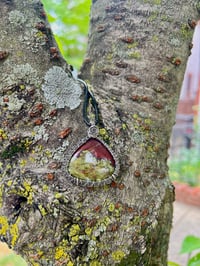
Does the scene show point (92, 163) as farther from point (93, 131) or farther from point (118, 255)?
point (118, 255)

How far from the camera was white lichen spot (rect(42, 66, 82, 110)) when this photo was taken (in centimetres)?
68

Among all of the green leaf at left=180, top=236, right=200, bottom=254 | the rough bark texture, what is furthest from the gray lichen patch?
the green leaf at left=180, top=236, right=200, bottom=254

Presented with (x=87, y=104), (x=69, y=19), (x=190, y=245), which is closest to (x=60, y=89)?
(x=87, y=104)

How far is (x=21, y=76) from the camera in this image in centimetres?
66

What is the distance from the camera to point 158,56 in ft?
2.63

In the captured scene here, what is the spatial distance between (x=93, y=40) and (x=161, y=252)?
0.55m

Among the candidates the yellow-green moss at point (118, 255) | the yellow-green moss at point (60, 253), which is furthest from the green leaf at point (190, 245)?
the yellow-green moss at point (60, 253)

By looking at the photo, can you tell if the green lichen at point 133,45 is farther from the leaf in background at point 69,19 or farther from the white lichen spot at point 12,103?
the leaf in background at point 69,19

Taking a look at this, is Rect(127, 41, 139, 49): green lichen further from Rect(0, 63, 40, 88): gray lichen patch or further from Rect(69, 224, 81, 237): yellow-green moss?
Rect(69, 224, 81, 237): yellow-green moss

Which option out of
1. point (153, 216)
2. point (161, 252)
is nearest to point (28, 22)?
point (153, 216)

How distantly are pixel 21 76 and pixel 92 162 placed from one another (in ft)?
0.71

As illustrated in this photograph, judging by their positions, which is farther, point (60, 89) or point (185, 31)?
point (185, 31)

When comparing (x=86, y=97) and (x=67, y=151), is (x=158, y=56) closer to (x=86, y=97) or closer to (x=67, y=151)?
(x=86, y=97)

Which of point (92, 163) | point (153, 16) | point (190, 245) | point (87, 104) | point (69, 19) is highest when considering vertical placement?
point (69, 19)
